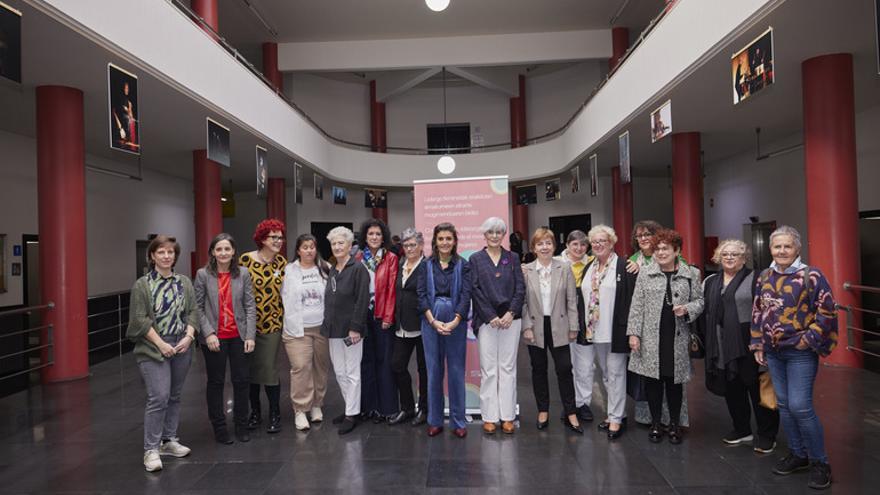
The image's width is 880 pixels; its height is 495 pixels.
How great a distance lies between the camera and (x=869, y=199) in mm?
8906

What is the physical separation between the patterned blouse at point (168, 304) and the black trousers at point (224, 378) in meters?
0.36

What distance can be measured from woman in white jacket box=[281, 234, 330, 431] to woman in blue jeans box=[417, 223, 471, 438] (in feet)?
3.08

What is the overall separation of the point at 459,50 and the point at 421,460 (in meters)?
13.1

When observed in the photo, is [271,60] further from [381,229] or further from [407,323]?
[407,323]

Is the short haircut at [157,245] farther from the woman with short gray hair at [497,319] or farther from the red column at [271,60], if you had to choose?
the red column at [271,60]

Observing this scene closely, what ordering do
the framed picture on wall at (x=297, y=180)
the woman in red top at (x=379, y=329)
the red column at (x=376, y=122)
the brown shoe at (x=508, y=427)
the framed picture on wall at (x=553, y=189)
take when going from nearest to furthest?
the brown shoe at (x=508, y=427), the woman in red top at (x=379, y=329), the framed picture on wall at (x=297, y=180), the framed picture on wall at (x=553, y=189), the red column at (x=376, y=122)

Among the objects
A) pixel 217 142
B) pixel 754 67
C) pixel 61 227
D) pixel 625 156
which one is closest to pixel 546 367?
pixel 754 67

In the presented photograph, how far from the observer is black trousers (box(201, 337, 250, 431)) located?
3.85 metres

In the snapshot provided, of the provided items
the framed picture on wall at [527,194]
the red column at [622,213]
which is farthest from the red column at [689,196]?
the framed picture on wall at [527,194]

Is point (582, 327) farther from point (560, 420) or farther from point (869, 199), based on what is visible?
point (869, 199)

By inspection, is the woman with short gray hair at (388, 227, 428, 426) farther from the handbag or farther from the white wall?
the white wall

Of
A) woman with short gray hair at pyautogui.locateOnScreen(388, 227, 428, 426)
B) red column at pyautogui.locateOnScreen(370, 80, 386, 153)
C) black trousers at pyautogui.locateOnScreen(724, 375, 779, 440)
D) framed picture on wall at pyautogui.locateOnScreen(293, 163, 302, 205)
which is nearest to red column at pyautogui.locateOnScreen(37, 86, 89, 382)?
woman with short gray hair at pyautogui.locateOnScreen(388, 227, 428, 426)

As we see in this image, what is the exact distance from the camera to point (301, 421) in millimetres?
4281

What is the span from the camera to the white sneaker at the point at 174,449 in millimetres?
3734
